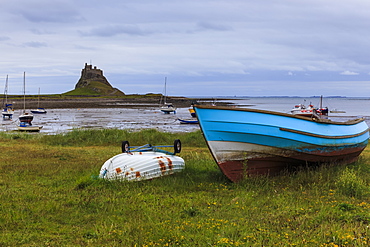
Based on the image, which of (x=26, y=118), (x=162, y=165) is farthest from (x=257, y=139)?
(x=26, y=118)

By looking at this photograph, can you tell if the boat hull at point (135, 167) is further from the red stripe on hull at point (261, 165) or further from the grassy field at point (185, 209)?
the red stripe on hull at point (261, 165)

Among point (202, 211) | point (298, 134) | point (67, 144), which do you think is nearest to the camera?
point (202, 211)

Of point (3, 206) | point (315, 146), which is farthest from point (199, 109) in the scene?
point (3, 206)

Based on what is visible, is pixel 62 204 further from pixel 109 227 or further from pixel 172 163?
pixel 172 163

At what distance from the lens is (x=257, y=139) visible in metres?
10.2

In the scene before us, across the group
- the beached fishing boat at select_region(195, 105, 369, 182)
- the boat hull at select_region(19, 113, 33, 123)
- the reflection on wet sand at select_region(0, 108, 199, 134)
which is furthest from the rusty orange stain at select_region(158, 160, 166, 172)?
the boat hull at select_region(19, 113, 33, 123)

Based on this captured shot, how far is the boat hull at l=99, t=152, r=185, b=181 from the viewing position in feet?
33.6

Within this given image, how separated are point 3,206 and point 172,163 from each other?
4.51 meters

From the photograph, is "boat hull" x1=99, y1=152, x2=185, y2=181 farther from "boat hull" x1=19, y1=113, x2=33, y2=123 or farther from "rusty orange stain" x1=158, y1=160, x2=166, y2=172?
"boat hull" x1=19, y1=113, x2=33, y2=123

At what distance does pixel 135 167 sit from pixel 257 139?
3.07 meters

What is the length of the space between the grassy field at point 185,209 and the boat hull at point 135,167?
9.4 inches

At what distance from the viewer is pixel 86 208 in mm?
7988

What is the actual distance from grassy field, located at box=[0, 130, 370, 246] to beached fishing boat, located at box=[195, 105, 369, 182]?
399mm

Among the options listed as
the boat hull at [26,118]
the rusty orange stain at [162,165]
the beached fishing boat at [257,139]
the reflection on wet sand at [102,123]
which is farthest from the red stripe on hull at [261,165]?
the boat hull at [26,118]
